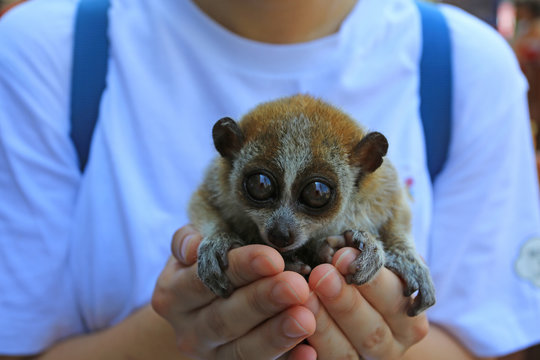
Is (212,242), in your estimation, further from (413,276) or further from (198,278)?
(413,276)

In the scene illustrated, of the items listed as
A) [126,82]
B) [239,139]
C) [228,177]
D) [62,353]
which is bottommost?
[62,353]

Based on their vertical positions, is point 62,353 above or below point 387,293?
below

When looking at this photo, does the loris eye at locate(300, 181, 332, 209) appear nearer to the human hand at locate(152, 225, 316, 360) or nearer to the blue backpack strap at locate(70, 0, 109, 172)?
the human hand at locate(152, 225, 316, 360)

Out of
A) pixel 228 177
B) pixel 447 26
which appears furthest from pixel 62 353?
pixel 447 26

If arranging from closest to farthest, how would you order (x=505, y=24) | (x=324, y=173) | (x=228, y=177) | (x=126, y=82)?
(x=324, y=173)
(x=228, y=177)
(x=126, y=82)
(x=505, y=24)

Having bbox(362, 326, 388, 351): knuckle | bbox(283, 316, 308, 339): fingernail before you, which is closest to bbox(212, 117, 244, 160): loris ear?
bbox(283, 316, 308, 339): fingernail

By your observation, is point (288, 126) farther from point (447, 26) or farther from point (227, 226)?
point (447, 26)

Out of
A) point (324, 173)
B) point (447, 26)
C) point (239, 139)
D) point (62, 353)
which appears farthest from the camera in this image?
point (447, 26)

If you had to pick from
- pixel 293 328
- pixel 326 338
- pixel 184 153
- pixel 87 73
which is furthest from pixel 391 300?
pixel 87 73
